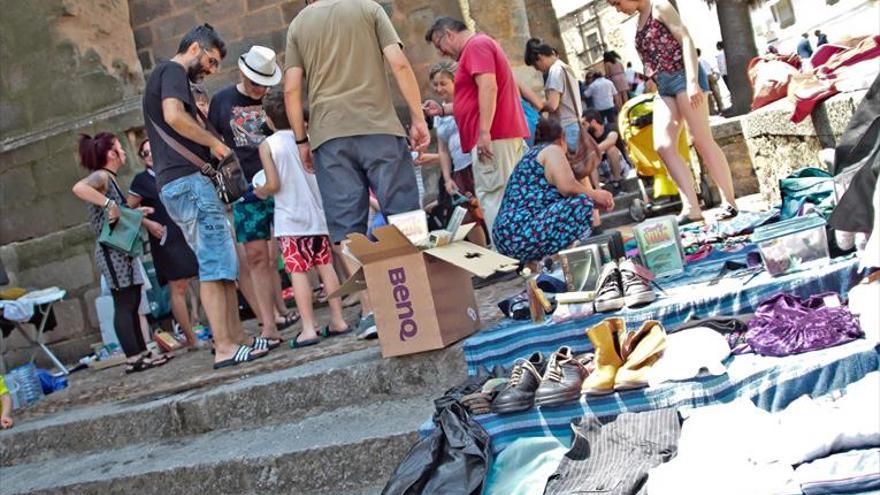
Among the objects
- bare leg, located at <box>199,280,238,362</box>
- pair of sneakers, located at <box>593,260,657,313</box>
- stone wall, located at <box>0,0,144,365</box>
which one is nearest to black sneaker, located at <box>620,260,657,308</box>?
pair of sneakers, located at <box>593,260,657,313</box>

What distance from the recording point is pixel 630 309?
4.21 meters

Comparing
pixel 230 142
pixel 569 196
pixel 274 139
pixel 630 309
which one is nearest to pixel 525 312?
pixel 630 309

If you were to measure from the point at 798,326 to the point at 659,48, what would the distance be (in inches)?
120

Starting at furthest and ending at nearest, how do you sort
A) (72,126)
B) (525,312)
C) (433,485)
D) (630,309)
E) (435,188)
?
(435,188)
(72,126)
(525,312)
(630,309)
(433,485)

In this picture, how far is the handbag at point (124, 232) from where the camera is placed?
6773 mm

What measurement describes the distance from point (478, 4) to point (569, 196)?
4615 mm

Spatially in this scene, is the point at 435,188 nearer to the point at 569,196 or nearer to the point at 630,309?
the point at 569,196

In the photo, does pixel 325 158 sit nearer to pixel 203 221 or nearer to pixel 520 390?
pixel 203 221

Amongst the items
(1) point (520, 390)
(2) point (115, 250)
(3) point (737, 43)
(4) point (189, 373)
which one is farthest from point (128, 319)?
(3) point (737, 43)

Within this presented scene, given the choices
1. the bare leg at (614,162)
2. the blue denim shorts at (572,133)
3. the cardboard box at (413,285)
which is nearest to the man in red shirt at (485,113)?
the cardboard box at (413,285)

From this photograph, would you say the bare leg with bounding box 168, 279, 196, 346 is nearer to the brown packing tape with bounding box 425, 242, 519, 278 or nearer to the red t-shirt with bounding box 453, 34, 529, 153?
the red t-shirt with bounding box 453, 34, 529, 153

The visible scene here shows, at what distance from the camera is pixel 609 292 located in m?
4.27

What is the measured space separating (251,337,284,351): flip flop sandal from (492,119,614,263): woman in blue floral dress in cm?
146

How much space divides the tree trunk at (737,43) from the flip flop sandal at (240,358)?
8.08 m
